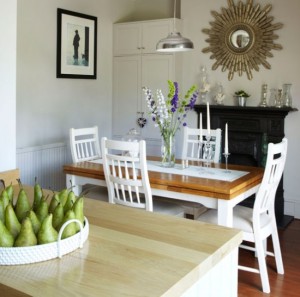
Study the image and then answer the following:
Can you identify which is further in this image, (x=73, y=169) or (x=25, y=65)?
(x=25, y=65)

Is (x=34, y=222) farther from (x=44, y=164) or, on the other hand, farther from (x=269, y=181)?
(x=44, y=164)

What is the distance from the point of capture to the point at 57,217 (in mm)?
1319

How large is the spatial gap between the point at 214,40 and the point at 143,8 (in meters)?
1.25

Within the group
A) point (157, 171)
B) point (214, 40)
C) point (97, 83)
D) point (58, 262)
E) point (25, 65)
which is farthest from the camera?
point (97, 83)

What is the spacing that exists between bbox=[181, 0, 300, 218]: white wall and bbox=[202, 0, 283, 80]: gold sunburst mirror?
59mm

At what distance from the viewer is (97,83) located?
18.1ft

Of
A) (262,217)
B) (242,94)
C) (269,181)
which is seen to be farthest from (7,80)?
(242,94)

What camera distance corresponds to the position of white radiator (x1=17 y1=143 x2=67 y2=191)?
15.3 feet

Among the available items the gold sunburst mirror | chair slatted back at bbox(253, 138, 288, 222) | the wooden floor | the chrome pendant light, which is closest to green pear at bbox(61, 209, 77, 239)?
chair slatted back at bbox(253, 138, 288, 222)

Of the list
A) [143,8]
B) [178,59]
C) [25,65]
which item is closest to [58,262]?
[25,65]

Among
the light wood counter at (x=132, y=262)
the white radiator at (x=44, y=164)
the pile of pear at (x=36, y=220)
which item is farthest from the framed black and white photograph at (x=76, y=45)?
the pile of pear at (x=36, y=220)

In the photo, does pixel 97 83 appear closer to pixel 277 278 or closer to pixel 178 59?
pixel 178 59

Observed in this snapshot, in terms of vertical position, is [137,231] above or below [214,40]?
below

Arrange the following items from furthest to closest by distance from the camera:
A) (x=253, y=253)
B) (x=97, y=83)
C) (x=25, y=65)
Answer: (x=97, y=83) < (x=25, y=65) < (x=253, y=253)
